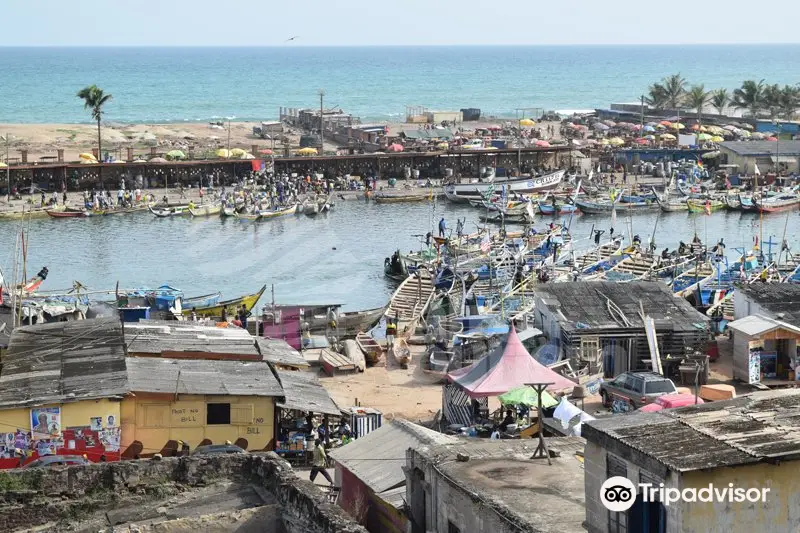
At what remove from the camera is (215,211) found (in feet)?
235

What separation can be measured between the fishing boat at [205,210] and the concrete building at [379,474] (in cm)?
5021

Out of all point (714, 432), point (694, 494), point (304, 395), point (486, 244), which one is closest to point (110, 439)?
point (304, 395)

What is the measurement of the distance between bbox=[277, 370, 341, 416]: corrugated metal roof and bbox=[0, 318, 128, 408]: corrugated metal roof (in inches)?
123

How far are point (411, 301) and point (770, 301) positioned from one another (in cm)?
1348

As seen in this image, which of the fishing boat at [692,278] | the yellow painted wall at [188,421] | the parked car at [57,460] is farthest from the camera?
the fishing boat at [692,278]

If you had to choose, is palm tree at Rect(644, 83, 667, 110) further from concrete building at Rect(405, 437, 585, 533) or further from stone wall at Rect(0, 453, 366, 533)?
stone wall at Rect(0, 453, 366, 533)

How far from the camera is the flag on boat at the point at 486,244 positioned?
170 ft

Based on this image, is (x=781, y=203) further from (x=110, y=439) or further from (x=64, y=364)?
(x=110, y=439)

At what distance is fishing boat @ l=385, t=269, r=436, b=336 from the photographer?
133ft

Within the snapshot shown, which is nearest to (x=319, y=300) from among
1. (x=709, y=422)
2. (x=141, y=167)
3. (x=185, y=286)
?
(x=185, y=286)

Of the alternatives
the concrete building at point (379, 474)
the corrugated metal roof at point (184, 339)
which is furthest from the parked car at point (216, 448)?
the corrugated metal roof at point (184, 339)

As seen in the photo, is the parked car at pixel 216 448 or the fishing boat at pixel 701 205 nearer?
the parked car at pixel 216 448

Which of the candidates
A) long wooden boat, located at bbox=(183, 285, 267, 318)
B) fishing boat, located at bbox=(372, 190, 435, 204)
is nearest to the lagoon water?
fishing boat, located at bbox=(372, 190, 435, 204)

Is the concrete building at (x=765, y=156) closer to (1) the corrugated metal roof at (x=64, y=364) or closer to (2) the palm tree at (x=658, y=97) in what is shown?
(2) the palm tree at (x=658, y=97)
